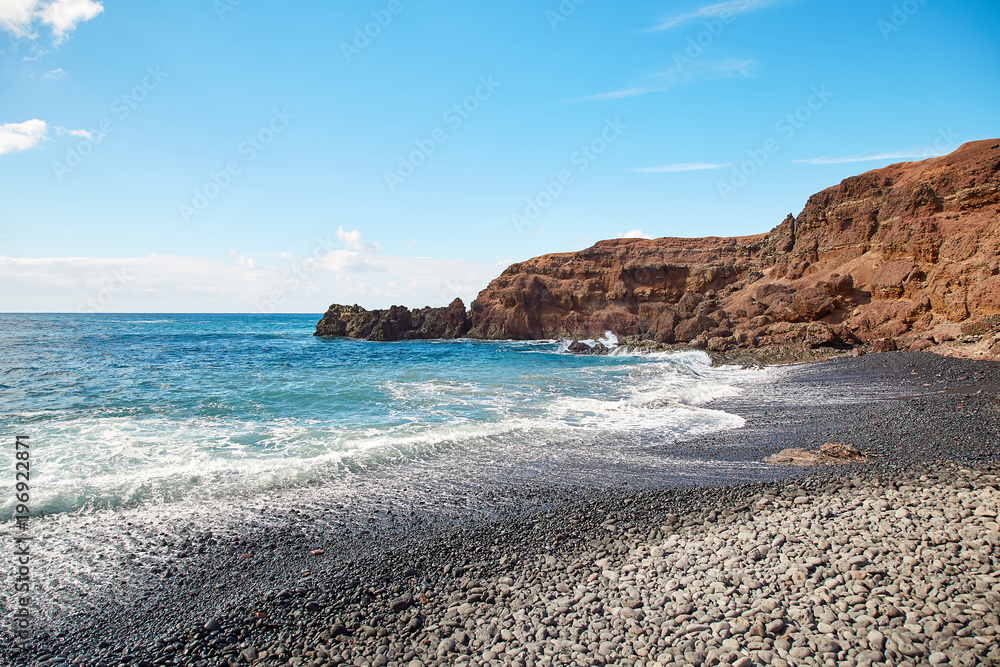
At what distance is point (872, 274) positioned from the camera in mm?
29219

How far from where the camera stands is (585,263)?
182ft

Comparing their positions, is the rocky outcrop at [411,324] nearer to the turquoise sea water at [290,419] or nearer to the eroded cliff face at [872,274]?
the eroded cliff face at [872,274]

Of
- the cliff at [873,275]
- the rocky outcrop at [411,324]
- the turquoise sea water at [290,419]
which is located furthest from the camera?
the rocky outcrop at [411,324]

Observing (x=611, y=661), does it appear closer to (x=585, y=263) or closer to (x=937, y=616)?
(x=937, y=616)

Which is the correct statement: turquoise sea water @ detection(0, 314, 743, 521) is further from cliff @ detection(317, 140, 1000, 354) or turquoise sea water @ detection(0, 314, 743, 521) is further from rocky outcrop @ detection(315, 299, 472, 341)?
rocky outcrop @ detection(315, 299, 472, 341)

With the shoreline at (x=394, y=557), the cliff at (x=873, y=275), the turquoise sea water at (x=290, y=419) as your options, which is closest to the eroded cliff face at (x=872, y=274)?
the cliff at (x=873, y=275)

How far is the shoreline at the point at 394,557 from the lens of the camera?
437 centimetres

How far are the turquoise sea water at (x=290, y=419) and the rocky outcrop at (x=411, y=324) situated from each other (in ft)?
96.1

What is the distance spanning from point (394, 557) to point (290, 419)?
8.94 metres

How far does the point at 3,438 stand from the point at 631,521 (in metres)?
13.7

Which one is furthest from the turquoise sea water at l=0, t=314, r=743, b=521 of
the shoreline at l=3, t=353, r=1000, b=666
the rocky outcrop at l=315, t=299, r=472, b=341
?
the rocky outcrop at l=315, t=299, r=472, b=341

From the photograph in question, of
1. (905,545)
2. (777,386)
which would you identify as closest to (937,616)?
(905,545)

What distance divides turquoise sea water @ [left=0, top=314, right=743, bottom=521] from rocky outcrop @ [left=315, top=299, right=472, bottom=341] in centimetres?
2928

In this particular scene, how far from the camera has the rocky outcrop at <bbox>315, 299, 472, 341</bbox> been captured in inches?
2140
